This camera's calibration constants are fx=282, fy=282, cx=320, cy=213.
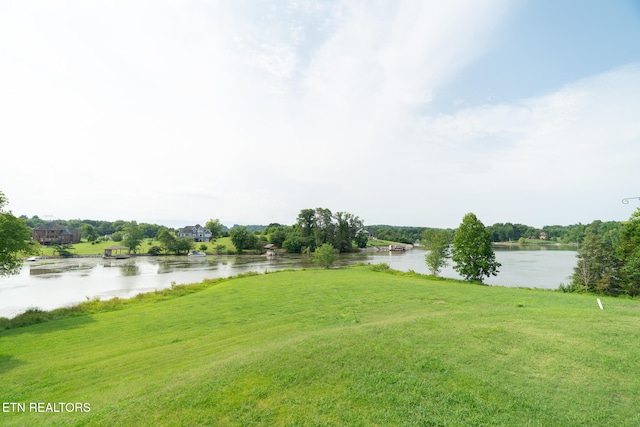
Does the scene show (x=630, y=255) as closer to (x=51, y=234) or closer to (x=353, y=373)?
(x=353, y=373)

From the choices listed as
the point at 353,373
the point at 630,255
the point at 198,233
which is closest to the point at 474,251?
the point at 630,255

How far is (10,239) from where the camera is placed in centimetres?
1916

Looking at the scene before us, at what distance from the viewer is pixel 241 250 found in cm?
7825

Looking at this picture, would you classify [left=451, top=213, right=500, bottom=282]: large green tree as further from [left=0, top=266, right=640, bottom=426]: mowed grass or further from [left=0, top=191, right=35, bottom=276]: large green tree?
[left=0, top=191, right=35, bottom=276]: large green tree

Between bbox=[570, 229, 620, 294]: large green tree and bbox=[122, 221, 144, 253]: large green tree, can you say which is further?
bbox=[122, 221, 144, 253]: large green tree

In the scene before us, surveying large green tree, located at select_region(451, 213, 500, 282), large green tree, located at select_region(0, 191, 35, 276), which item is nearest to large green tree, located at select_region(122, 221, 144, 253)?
large green tree, located at select_region(0, 191, 35, 276)

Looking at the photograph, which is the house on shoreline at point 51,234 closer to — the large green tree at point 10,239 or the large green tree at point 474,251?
the large green tree at point 10,239

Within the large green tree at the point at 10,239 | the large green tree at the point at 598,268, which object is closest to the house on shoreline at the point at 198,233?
the large green tree at the point at 10,239

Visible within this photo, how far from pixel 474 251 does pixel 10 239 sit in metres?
36.9

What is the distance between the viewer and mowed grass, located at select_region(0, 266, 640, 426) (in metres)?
4.27

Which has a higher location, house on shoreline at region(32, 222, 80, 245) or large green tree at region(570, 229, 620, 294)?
house on shoreline at region(32, 222, 80, 245)

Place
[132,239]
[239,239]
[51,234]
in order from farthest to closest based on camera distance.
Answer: [51,234], [239,239], [132,239]

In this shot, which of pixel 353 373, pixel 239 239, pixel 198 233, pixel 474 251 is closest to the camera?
pixel 353 373

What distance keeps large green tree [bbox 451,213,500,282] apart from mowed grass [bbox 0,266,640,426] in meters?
18.2
